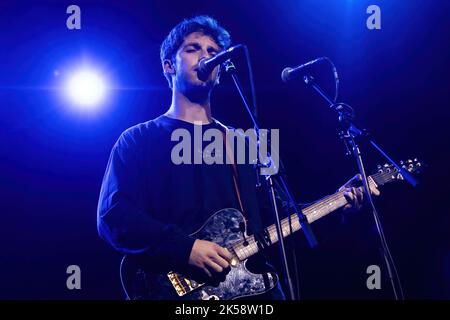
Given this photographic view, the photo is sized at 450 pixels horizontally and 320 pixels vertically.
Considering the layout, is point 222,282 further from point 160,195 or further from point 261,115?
point 261,115

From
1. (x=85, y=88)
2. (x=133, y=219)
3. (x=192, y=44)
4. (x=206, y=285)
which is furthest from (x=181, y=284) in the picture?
(x=85, y=88)

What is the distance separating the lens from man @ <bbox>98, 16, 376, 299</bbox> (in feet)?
6.82

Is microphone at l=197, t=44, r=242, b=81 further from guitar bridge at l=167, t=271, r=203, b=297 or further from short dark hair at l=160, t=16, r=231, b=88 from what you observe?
guitar bridge at l=167, t=271, r=203, b=297

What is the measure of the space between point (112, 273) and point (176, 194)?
103cm

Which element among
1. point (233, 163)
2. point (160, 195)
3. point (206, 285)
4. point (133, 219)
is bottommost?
point (206, 285)

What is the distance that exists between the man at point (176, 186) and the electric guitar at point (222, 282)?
0.06 meters

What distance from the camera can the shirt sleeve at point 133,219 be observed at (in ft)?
6.77

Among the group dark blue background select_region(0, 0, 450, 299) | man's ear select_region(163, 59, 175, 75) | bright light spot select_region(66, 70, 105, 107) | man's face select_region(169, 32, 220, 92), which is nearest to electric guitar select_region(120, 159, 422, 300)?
dark blue background select_region(0, 0, 450, 299)

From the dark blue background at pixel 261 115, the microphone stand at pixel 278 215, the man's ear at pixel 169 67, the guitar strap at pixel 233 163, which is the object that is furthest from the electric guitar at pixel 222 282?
the man's ear at pixel 169 67

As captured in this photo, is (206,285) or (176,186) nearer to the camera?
(206,285)

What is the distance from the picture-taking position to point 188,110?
8.71 ft

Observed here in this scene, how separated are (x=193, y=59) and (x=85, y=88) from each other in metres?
0.95
